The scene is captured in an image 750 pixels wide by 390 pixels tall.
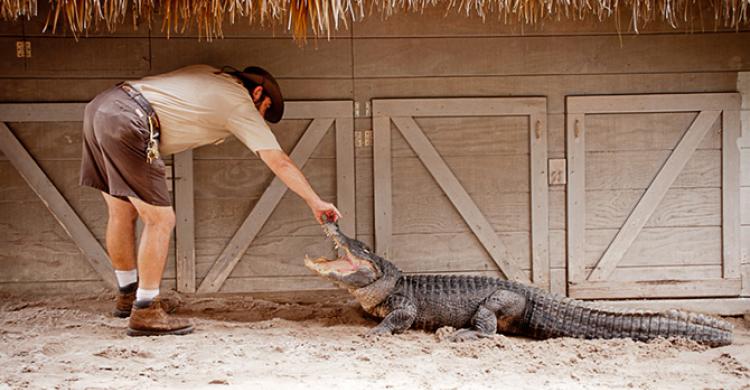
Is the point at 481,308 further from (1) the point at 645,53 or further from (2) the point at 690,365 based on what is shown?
(1) the point at 645,53

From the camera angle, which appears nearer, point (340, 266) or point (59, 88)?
point (340, 266)

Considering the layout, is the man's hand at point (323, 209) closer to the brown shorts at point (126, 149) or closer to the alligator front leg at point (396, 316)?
the alligator front leg at point (396, 316)

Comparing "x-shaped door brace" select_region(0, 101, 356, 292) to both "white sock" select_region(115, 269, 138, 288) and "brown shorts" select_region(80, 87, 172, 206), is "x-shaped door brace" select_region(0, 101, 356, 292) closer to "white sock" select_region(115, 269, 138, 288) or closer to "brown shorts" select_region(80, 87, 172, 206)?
"white sock" select_region(115, 269, 138, 288)

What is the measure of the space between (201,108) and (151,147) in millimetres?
366

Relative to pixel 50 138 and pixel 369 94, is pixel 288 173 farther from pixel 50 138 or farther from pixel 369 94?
pixel 50 138

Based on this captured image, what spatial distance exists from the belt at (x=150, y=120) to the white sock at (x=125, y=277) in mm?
870

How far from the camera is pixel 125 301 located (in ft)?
15.8

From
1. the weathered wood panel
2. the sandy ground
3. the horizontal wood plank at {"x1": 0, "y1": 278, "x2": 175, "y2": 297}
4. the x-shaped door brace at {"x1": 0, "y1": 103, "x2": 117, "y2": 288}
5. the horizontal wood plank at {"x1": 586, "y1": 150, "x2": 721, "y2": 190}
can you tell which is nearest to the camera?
the sandy ground

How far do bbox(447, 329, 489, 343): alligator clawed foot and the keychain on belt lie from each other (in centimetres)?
197

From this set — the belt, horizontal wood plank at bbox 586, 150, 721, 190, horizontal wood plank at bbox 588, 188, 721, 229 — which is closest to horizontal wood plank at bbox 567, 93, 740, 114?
horizontal wood plank at bbox 586, 150, 721, 190

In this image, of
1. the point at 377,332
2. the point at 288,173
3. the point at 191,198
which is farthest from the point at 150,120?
the point at 377,332

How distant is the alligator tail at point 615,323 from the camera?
14.7 feet

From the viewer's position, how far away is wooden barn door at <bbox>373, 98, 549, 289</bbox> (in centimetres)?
527

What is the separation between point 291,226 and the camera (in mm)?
5277
